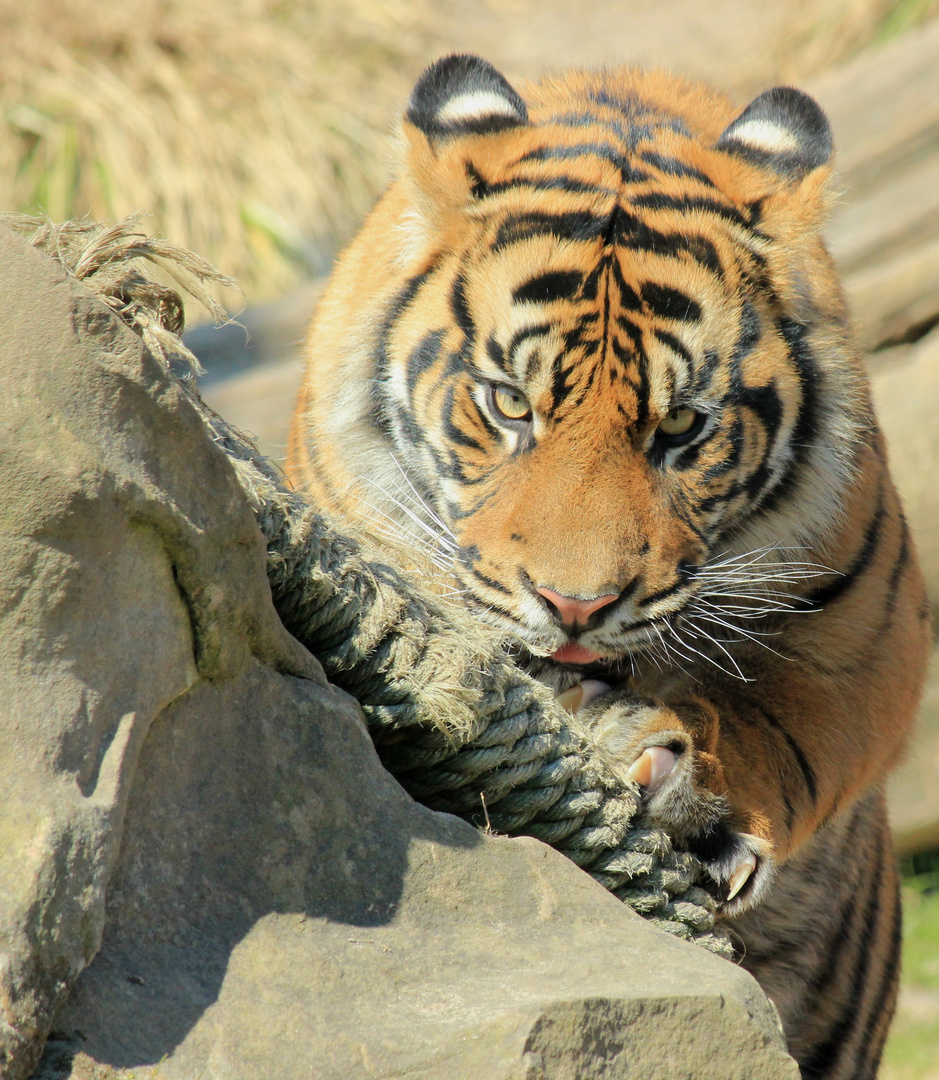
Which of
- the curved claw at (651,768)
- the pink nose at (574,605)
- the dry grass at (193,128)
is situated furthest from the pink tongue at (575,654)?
the dry grass at (193,128)

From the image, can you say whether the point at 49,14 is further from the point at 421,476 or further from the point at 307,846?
the point at 307,846

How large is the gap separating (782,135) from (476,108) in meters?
0.58

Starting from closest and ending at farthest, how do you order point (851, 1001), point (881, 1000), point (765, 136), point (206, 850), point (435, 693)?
point (206, 850)
point (435, 693)
point (765, 136)
point (851, 1001)
point (881, 1000)

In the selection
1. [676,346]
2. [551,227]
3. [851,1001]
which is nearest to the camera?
[676,346]

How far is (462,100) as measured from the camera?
227cm

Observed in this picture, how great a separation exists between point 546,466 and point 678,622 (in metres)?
0.35

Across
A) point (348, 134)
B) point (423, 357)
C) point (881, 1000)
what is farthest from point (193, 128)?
point (881, 1000)

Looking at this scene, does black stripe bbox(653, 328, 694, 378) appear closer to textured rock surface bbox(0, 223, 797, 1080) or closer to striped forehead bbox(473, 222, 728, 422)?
striped forehead bbox(473, 222, 728, 422)

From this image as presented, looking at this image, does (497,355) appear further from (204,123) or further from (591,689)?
(204,123)

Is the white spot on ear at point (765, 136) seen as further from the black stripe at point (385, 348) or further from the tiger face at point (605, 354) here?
the black stripe at point (385, 348)

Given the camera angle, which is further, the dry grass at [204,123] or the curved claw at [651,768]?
the dry grass at [204,123]

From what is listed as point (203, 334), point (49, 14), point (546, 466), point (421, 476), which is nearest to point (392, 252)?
point (421, 476)

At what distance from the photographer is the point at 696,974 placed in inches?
48.2

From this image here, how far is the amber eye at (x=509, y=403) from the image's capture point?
6.56ft
